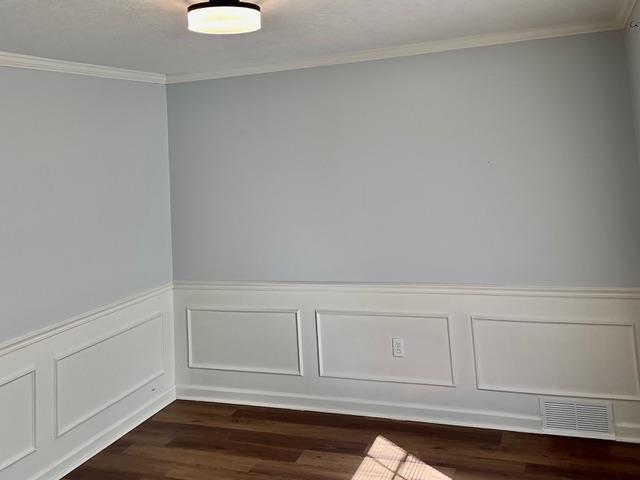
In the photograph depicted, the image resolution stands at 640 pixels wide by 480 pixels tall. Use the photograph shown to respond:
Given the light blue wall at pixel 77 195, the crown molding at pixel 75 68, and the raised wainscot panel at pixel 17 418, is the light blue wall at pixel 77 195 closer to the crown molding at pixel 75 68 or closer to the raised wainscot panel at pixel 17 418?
the crown molding at pixel 75 68

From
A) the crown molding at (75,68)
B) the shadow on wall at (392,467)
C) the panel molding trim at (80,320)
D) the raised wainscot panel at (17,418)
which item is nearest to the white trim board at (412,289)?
the panel molding trim at (80,320)

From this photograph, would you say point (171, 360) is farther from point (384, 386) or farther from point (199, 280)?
point (384, 386)

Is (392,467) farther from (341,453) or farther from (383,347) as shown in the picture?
(383,347)

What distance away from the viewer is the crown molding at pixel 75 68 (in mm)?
2629

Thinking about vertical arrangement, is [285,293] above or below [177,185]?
below

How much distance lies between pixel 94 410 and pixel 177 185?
1.58 m

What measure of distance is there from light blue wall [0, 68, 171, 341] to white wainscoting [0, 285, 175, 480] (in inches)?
4.5

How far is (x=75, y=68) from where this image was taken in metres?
2.98

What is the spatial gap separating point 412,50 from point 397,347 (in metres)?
1.84

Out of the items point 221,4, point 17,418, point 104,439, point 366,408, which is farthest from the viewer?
point 366,408

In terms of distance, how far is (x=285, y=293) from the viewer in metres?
3.57

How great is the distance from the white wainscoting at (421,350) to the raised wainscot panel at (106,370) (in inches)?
10.1

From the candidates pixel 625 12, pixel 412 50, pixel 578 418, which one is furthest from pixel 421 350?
pixel 625 12

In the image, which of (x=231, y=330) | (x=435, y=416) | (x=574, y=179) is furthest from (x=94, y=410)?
(x=574, y=179)
